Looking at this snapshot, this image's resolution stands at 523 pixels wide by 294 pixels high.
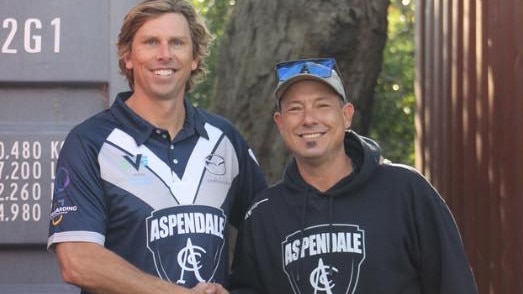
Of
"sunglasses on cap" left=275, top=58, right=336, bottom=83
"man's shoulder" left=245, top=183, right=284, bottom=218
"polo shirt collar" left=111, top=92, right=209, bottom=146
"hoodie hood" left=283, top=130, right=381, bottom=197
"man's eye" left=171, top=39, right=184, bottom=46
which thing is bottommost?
"man's shoulder" left=245, top=183, right=284, bottom=218

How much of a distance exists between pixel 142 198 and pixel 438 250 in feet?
3.20

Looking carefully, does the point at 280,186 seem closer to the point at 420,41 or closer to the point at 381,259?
the point at 381,259

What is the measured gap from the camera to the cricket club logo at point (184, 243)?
413 cm

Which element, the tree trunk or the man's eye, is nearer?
the man's eye

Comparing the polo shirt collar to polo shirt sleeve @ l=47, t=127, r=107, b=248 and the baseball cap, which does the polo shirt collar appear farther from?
the baseball cap

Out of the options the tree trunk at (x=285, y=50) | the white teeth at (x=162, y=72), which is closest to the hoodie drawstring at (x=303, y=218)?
the white teeth at (x=162, y=72)

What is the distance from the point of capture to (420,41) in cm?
907

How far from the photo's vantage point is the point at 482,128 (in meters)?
6.75

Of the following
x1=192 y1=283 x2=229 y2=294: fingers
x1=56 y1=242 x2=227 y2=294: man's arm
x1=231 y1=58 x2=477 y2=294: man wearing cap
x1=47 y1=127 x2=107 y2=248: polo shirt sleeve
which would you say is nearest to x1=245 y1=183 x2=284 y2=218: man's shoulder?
x1=231 y1=58 x2=477 y2=294: man wearing cap

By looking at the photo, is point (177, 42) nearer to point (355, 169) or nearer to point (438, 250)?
point (355, 169)

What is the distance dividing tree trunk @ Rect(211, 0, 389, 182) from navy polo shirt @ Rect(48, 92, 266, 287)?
9.87 feet

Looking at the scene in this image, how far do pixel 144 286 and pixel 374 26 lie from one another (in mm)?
3718

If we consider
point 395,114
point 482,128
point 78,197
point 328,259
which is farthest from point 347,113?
point 395,114

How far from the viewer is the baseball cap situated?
418 centimetres
